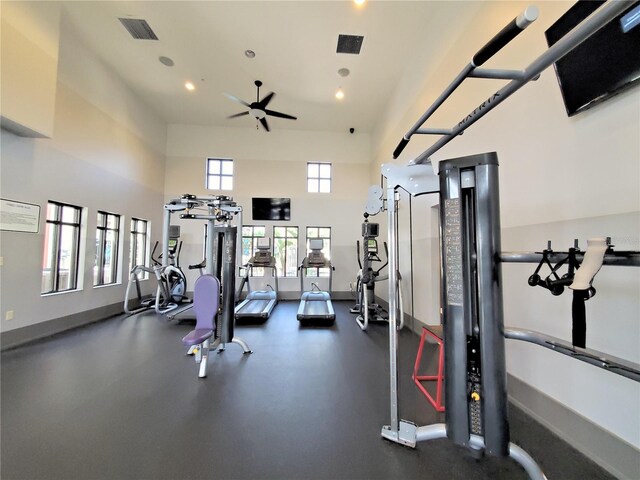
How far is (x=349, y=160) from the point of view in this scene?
8867mm

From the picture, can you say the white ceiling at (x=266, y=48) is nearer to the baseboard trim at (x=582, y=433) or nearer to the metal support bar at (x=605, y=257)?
the metal support bar at (x=605, y=257)

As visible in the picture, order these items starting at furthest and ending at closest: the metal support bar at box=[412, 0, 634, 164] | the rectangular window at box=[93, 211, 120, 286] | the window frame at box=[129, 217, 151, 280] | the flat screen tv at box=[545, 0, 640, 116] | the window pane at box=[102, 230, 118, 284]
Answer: the window frame at box=[129, 217, 151, 280], the window pane at box=[102, 230, 118, 284], the rectangular window at box=[93, 211, 120, 286], the flat screen tv at box=[545, 0, 640, 116], the metal support bar at box=[412, 0, 634, 164]

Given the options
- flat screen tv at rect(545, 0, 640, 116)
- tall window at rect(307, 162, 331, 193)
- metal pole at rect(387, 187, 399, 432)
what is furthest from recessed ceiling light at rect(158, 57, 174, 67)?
flat screen tv at rect(545, 0, 640, 116)

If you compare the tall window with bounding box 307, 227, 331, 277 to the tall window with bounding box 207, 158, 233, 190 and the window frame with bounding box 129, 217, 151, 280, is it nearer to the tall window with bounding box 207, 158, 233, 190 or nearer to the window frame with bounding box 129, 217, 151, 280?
the tall window with bounding box 207, 158, 233, 190

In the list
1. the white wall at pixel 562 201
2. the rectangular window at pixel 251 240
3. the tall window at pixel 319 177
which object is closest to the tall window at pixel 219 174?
the rectangular window at pixel 251 240

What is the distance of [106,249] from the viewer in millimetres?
6223

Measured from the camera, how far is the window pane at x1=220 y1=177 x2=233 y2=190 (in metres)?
8.67

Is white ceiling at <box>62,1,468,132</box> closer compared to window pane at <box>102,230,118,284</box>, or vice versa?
white ceiling at <box>62,1,468,132</box>

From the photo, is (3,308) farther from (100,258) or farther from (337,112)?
(337,112)

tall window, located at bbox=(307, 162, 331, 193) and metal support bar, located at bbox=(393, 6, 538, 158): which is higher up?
tall window, located at bbox=(307, 162, 331, 193)

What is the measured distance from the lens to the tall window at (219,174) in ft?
28.5

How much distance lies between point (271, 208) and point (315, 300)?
11.5 ft

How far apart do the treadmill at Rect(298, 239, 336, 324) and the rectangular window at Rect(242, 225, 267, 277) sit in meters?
1.65

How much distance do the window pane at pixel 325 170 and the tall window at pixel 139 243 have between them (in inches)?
229
